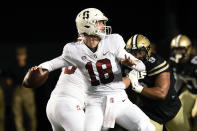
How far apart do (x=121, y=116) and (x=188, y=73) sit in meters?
2.11

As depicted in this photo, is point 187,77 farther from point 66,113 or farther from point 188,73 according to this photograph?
point 66,113

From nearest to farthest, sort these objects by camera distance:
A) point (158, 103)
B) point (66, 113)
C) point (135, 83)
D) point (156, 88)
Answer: point (66, 113) < point (135, 83) < point (156, 88) < point (158, 103)

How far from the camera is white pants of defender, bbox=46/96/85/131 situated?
3.80 metres

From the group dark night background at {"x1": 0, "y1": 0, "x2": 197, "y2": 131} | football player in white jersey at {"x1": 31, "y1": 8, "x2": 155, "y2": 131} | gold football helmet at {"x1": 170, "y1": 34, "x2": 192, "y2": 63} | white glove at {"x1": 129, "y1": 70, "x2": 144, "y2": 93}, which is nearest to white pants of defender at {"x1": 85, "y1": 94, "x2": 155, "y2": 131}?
football player in white jersey at {"x1": 31, "y1": 8, "x2": 155, "y2": 131}

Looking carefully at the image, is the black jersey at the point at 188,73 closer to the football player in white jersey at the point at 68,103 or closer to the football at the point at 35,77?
the football player in white jersey at the point at 68,103

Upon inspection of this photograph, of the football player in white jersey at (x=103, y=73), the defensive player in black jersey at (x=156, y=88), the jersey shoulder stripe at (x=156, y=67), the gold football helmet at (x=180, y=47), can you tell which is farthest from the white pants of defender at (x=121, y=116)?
the gold football helmet at (x=180, y=47)

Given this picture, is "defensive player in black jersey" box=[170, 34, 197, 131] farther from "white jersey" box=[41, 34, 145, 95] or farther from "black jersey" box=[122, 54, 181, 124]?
"white jersey" box=[41, 34, 145, 95]

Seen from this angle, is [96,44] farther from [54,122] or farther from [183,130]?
[183,130]

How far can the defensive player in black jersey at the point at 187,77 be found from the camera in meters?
5.59

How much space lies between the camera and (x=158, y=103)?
4488 mm

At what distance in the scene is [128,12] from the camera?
39.0ft

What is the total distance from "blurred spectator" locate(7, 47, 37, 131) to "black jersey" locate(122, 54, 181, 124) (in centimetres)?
246

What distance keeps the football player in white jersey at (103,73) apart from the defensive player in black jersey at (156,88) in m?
0.43

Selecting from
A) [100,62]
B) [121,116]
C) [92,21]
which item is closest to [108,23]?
[92,21]
